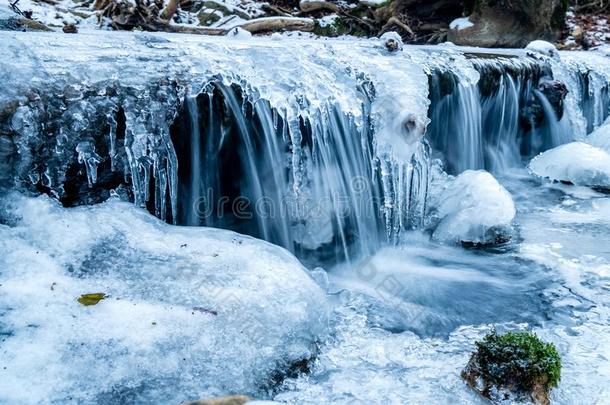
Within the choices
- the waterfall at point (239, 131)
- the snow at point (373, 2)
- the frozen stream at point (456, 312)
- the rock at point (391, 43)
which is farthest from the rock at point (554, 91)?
the snow at point (373, 2)

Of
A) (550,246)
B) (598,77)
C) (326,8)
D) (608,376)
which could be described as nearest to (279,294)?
(608,376)

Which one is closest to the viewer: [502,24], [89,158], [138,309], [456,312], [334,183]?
[138,309]

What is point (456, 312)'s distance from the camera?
3.53m

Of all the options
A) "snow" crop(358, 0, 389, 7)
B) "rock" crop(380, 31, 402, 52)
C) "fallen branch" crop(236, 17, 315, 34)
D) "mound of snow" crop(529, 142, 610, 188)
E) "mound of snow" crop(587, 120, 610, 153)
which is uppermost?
"snow" crop(358, 0, 389, 7)

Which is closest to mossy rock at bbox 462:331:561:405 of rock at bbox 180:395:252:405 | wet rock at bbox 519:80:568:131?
rock at bbox 180:395:252:405

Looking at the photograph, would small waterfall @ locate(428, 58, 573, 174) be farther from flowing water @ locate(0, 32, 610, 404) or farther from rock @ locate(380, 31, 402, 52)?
rock @ locate(380, 31, 402, 52)

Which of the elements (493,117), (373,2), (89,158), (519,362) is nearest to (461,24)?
(373,2)

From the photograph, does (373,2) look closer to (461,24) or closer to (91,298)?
(461,24)

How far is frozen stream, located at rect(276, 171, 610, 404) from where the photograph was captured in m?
2.58

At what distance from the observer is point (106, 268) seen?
2824 mm

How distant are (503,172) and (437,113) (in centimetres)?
176

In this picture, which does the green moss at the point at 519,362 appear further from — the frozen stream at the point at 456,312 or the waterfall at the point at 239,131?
the waterfall at the point at 239,131

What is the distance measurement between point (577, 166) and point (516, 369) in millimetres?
4670

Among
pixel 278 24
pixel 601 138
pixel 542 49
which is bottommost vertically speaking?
pixel 601 138
